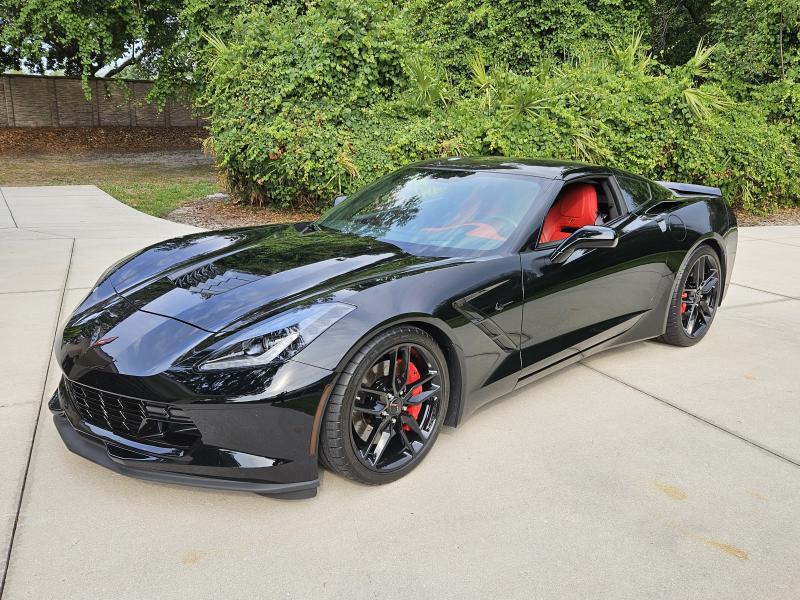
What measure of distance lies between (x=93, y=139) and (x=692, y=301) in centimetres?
2251

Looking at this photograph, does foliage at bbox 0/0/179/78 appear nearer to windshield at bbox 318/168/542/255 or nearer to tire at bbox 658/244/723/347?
windshield at bbox 318/168/542/255

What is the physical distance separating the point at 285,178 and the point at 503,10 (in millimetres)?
8775

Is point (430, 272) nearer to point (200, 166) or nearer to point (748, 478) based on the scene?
point (748, 478)

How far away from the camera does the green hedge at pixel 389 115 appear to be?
30.0 feet

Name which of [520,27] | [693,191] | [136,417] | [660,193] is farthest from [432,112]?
[136,417]

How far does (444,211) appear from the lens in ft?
12.8

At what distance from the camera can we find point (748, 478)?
10.6 ft

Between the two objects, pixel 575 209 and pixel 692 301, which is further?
pixel 692 301

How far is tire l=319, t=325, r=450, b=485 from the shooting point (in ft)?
9.09

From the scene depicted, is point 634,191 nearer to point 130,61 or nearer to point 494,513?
point 494,513

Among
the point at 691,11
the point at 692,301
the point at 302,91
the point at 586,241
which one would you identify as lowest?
the point at 692,301

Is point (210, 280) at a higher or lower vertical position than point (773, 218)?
higher

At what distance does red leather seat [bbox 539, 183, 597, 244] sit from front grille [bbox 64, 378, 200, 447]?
2557 millimetres

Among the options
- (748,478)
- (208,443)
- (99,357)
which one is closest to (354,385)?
(208,443)
